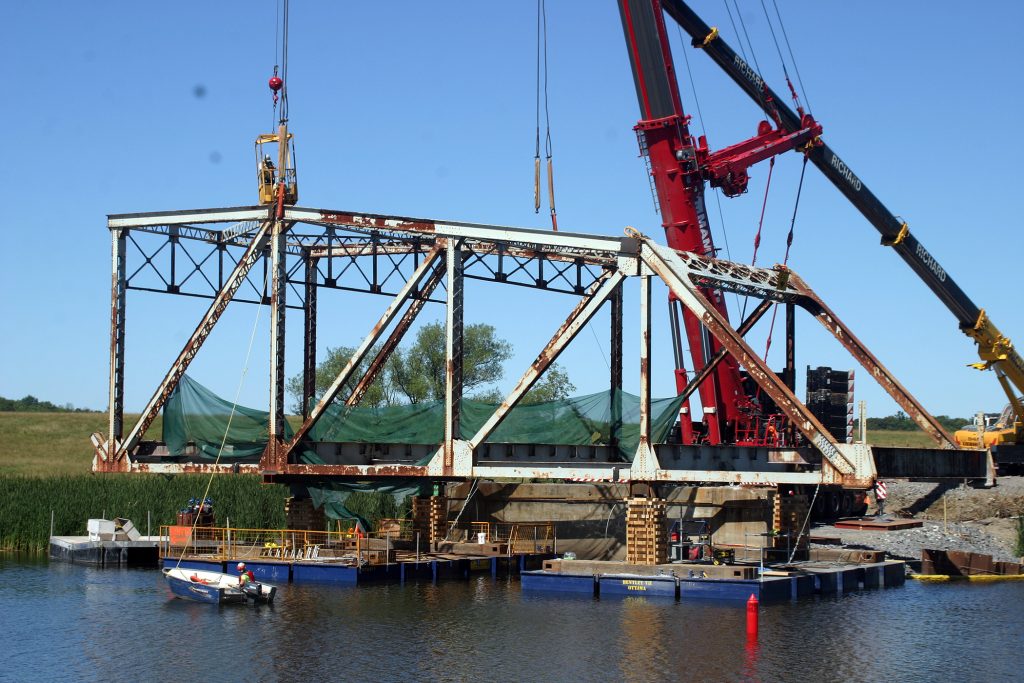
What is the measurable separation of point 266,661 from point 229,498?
107 ft

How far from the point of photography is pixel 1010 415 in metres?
69.8

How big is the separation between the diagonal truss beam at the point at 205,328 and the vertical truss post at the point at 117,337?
82 centimetres

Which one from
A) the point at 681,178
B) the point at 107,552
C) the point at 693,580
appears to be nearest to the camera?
the point at 693,580

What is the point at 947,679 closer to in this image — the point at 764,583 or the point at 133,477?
the point at 764,583

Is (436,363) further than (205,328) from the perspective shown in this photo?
Yes

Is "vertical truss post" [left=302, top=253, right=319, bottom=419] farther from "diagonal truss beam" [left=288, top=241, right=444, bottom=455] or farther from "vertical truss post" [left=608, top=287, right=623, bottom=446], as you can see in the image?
"vertical truss post" [left=608, top=287, right=623, bottom=446]

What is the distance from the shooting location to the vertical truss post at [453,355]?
4612 centimetres

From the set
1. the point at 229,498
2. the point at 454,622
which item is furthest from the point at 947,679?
the point at 229,498

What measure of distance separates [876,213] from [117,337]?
36.9 metres

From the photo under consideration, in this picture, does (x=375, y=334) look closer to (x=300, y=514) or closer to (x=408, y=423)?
(x=408, y=423)

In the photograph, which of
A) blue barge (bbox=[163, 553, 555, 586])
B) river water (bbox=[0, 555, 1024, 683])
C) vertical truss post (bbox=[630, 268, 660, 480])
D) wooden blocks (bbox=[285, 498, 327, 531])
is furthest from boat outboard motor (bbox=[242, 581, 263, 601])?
vertical truss post (bbox=[630, 268, 660, 480])

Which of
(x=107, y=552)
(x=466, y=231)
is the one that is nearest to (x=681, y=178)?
(x=466, y=231)

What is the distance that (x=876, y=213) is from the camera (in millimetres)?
63469

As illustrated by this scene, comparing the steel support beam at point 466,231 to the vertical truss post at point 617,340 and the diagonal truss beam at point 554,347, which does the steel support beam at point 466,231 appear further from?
the vertical truss post at point 617,340
